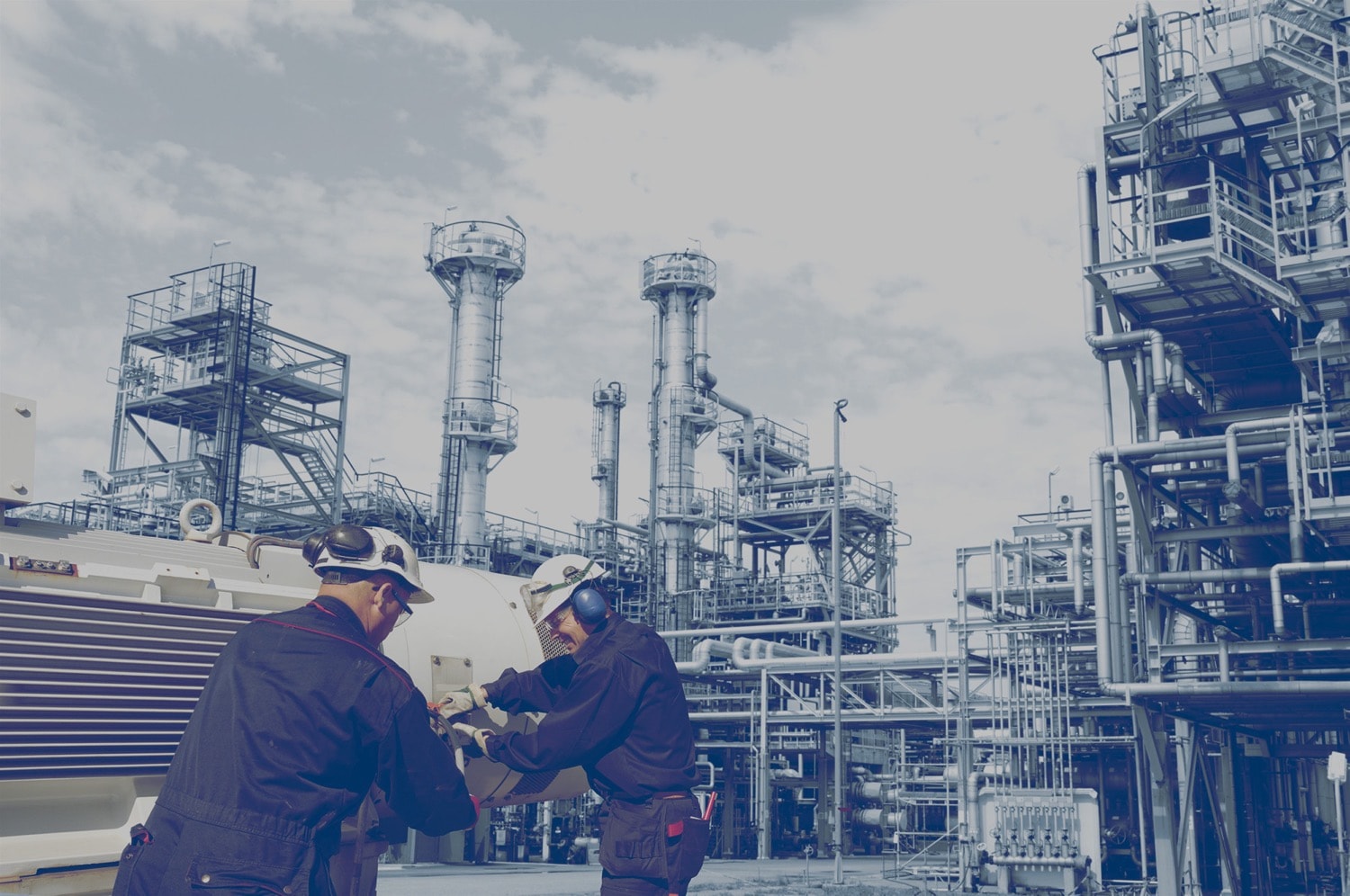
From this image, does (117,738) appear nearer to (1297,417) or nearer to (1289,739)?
(1297,417)

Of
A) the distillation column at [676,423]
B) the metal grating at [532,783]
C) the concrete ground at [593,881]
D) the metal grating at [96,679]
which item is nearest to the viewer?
the metal grating at [96,679]

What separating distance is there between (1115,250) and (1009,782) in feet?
31.7

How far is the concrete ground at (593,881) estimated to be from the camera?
68.5ft

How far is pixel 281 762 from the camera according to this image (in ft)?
14.8

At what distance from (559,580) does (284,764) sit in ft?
8.18

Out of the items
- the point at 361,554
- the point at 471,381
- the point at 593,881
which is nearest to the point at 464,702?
the point at 361,554

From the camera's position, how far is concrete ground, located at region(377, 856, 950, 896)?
20.9 meters

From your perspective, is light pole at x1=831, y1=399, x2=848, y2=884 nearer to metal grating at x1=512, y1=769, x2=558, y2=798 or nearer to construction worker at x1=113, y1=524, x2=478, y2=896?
metal grating at x1=512, y1=769, x2=558, y2=798

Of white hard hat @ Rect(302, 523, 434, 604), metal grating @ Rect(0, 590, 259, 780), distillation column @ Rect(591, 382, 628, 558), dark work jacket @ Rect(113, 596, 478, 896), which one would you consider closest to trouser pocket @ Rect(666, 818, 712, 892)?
dark work jacket @ Rect(113, 596, 478, 896)

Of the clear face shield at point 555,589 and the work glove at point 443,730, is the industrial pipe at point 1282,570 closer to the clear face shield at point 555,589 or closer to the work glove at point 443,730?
the clear face shield at point 555,589

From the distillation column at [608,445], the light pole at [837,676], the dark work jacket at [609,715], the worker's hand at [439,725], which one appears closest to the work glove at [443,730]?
the worker's hand at [439,725]

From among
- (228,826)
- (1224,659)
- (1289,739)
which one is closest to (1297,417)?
(1224,659)

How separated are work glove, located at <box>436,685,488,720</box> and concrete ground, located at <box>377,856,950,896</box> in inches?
569

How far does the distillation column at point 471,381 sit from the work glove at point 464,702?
29.0 meters
